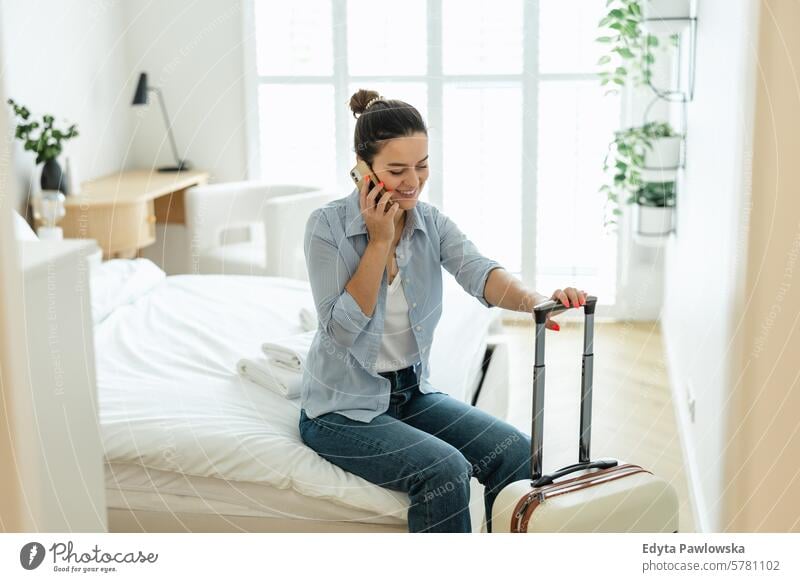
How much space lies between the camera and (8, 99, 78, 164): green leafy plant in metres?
3.28

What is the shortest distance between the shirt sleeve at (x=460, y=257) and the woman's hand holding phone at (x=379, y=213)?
0.43 feet

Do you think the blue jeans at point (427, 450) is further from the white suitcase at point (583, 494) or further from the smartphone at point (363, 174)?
the smartphone at point (363, 174)

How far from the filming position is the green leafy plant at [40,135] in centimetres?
328

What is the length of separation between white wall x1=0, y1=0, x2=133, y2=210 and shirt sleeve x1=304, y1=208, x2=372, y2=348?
204 cm

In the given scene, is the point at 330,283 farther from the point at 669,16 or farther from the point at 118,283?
the point at 669,16

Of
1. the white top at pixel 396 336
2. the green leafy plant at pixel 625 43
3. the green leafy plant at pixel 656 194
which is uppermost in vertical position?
the green leafy plant at pixel 625 43

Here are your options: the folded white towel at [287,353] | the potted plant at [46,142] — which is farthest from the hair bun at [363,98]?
the potted plant at [46,142]

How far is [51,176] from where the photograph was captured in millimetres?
3398

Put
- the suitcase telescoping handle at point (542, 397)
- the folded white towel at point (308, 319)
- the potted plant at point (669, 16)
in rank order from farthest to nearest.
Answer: the potted plant at point (669, 16) → the folded white towel at point (308, 319) → the suitcase telescoping handle at point (542, 397)

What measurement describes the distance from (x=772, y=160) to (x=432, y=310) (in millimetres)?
611

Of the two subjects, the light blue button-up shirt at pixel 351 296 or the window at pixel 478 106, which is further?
the window at pixel 478 106

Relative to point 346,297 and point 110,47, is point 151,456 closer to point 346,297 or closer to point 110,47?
point 346,297

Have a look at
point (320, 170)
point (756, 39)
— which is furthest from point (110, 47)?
point (756, 39)

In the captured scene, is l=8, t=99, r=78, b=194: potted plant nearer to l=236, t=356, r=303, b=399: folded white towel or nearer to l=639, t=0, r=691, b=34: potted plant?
l=236, t=356, r=303, b=399: folded white towel
